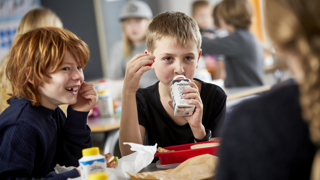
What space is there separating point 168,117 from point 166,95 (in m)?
0.11

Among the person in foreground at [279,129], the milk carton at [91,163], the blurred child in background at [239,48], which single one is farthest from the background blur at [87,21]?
the person in foreground at [279,129]

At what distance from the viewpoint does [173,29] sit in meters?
1.32

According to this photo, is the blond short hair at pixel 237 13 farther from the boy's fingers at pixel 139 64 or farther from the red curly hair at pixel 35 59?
the red curly hair at pixel 35 59

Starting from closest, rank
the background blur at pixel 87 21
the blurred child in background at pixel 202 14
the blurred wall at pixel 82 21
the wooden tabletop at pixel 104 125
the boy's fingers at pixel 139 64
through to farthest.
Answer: the boy's fingers at pixel 139 64 → the wooden tabletop at pixel 104 125 → the blurred child in background at pixel 202 14 → the background blur at pixel 87 21 → the blurred wall at pixel 82 21

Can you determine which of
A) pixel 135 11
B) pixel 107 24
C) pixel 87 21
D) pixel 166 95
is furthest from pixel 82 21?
Result: pixel 166 95

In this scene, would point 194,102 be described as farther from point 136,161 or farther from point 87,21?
point 87,21

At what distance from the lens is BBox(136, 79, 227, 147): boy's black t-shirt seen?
4.39 ft

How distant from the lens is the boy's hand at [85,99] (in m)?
1.29

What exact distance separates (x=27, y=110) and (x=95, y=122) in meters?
1.04

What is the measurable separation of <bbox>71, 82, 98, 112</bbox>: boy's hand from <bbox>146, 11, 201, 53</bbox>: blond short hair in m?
0.30

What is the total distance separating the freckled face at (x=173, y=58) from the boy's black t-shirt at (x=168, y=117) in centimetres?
14

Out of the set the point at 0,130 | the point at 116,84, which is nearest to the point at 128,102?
the point at 0,130

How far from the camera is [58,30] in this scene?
45.4 inches

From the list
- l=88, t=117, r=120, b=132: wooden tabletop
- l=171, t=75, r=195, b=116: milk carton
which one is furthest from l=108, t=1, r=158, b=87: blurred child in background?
l=171, t=75, r=195, b=116: milk carton
